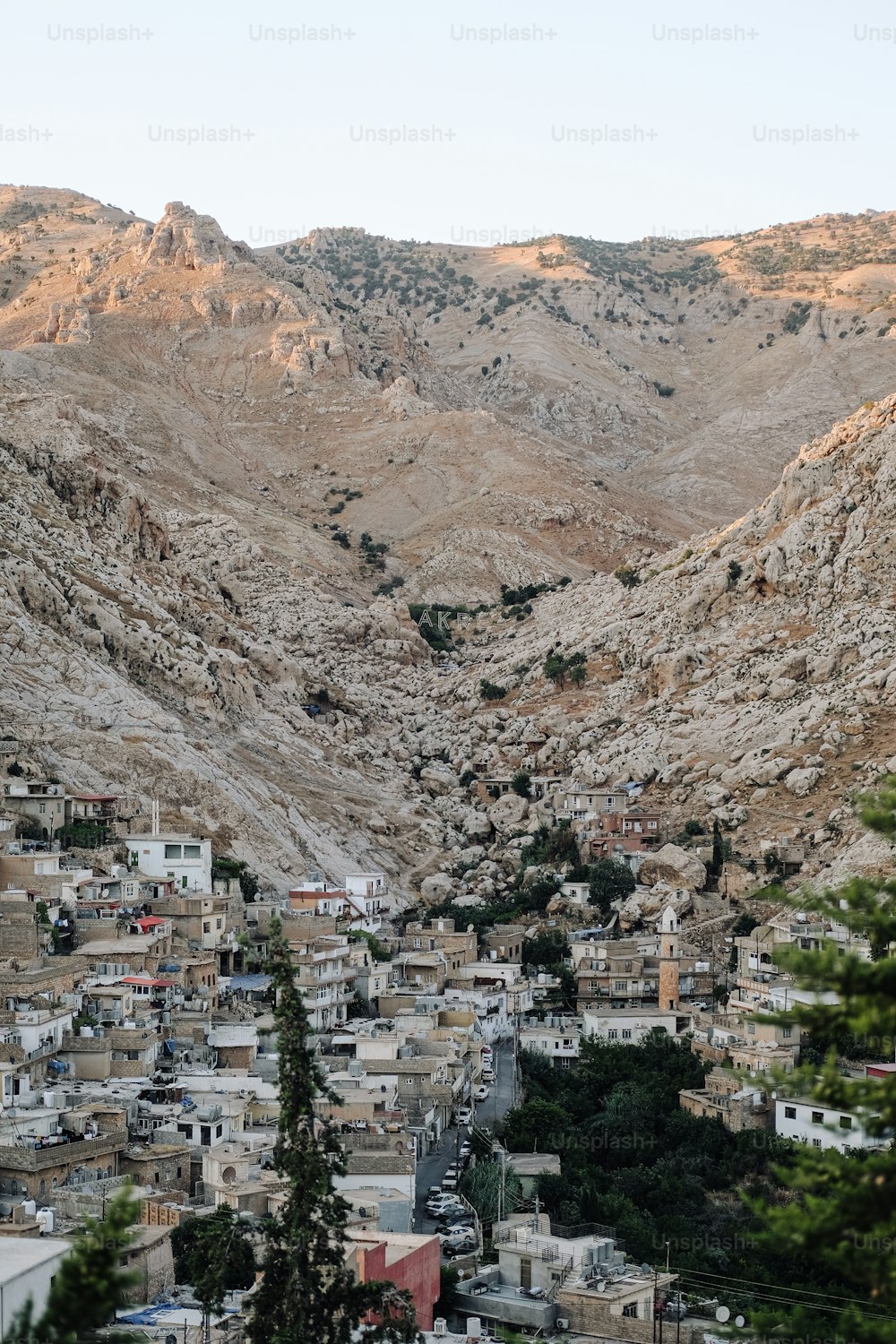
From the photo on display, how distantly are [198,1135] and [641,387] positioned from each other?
10345cm

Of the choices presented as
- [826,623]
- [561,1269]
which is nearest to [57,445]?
[826,623]

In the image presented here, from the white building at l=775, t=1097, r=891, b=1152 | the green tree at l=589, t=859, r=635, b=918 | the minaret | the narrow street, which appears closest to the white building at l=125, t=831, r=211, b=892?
the narrow street

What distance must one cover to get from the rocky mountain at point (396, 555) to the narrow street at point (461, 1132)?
10909 millimetres

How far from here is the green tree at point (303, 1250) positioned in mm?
18750

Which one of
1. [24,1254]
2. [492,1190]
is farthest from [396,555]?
[24,1254]

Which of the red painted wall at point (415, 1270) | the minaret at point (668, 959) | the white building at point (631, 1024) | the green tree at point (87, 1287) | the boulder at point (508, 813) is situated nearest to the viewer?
the green tree at point (87, 1287)

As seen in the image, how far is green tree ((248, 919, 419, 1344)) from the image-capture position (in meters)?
18.8

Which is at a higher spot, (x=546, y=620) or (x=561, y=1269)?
(x=546, y=620)

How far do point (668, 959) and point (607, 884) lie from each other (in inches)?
227

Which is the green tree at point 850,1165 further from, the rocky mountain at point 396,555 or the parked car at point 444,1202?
the rocky mountain at point 396,555

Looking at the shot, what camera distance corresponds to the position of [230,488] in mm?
87125

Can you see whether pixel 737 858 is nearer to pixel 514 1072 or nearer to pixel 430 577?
pixel 514 1072

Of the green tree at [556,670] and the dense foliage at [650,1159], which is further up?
the green tree at [556,670]

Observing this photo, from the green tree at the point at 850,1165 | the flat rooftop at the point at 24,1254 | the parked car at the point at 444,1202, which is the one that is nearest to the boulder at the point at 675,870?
the parked car at the point at 444,1202
